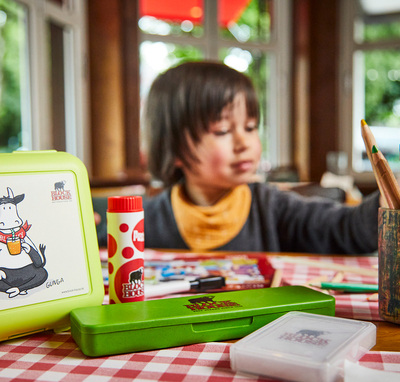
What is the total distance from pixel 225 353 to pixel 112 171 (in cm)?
341

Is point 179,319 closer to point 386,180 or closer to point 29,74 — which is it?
point 386,180

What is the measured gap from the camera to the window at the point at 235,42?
4.02 meters

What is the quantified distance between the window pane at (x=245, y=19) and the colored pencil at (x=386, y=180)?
419 cm

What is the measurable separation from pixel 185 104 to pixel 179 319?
29.1 inches

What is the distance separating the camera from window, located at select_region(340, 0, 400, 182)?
4.38 m

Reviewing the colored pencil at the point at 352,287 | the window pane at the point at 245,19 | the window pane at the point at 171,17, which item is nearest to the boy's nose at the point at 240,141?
the colored pencil at the point at 352,287

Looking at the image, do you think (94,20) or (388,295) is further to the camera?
(94,20)

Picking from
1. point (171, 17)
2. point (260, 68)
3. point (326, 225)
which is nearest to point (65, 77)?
point (171, 17)

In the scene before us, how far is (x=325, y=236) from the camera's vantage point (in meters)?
1.04

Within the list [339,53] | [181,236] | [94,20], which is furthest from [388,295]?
[339,53]

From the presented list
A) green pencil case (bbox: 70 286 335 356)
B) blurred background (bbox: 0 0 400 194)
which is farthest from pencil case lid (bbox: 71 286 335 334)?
blurred background (bbox: 0 0 400 194)

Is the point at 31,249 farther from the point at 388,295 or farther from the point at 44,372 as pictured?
the point at 388,295

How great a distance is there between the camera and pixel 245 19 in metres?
4.46

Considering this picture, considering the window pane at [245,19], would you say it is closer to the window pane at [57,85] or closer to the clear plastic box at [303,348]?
the window pane at [57,85]
